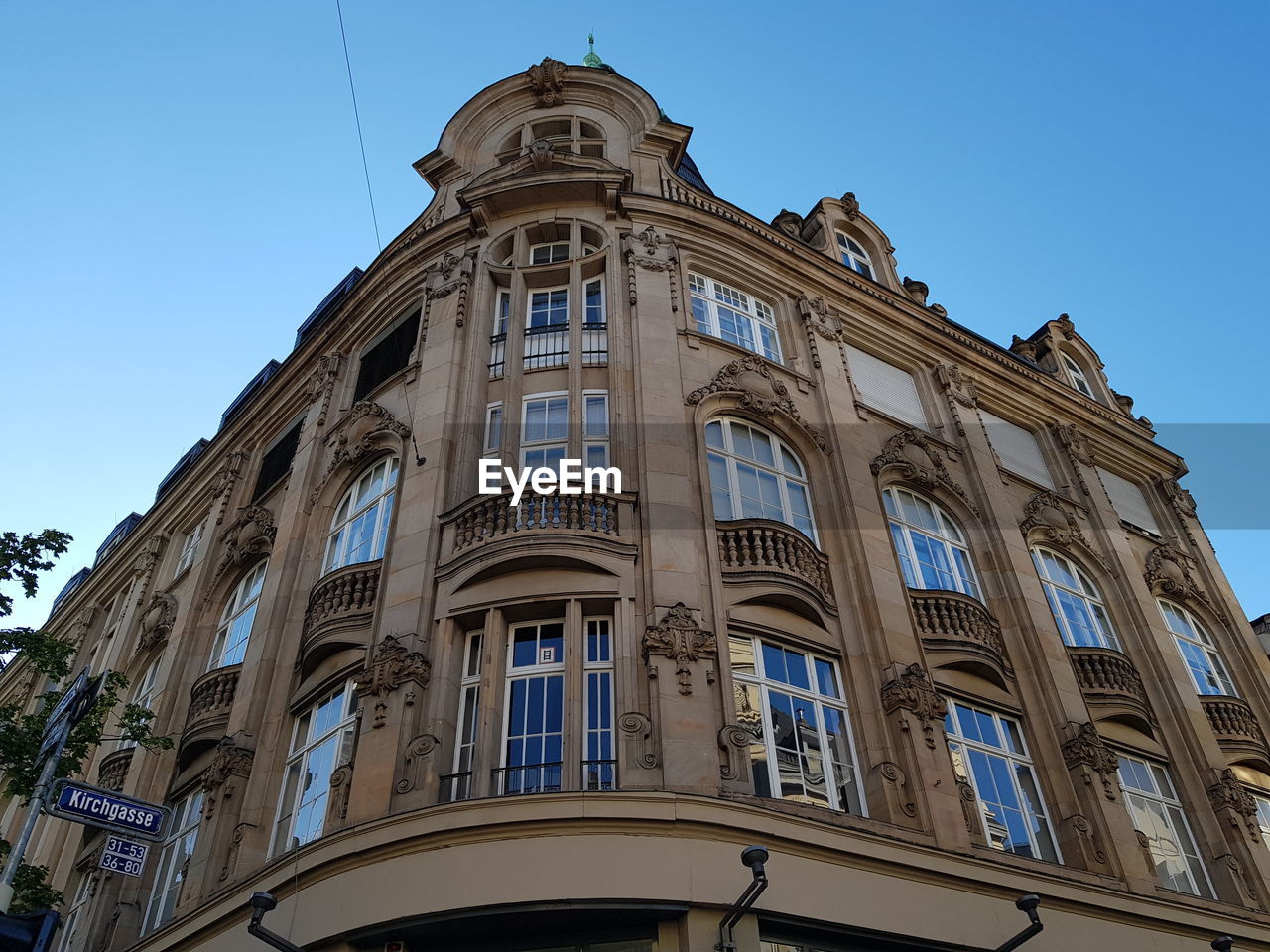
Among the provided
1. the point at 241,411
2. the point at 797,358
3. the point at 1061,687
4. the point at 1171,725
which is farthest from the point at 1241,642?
the point at 241,411

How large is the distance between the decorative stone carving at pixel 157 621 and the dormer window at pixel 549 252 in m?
11.8

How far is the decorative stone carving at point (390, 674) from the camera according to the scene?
1455cm

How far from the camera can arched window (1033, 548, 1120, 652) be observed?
70.3 ft

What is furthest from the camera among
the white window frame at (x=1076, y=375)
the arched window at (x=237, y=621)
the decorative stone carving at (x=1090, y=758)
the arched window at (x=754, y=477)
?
the white window frame at (x=1076, y=375)

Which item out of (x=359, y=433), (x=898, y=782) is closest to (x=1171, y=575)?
(x=898, y=782)

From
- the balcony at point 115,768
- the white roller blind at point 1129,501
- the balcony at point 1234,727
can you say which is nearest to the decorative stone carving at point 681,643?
the balcony at point 115,768

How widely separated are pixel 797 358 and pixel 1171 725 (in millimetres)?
10301

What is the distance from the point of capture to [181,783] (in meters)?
19.3

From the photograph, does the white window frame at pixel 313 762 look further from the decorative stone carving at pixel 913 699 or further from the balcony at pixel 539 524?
the decorative stone carving at pixel 913 699

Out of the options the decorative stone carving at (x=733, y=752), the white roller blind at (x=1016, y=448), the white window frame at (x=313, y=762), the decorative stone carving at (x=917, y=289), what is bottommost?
the decorative stone carving at (x=733, y=752)

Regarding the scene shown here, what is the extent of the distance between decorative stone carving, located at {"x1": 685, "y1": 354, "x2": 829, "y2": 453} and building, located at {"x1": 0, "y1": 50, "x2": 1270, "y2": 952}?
81 millimetres

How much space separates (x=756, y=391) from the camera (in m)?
19.5

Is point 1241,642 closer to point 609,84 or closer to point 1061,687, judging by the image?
point 1061,687

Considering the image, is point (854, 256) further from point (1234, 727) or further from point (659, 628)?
point (659, 628)
